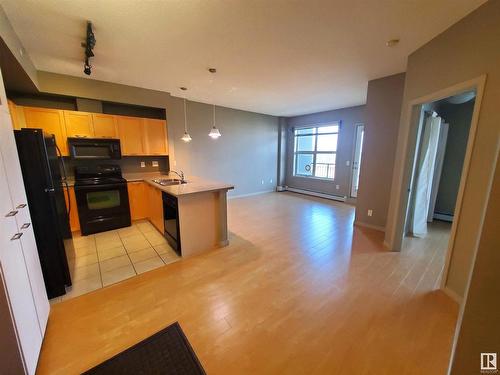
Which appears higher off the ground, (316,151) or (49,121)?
(49,121)

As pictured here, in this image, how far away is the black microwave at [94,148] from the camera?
3.41 meters

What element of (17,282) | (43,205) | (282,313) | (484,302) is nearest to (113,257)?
(43,205)

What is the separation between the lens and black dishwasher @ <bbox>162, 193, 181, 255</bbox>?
9.14 feet

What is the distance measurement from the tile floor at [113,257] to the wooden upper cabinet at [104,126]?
1.83 meters

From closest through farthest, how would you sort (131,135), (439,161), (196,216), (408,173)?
(408,173), (196,216), (439,161), (131,135)

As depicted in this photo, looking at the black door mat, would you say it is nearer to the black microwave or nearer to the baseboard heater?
the black microwave

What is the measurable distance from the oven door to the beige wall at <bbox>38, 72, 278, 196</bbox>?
1328 mm

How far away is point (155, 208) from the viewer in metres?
3.64

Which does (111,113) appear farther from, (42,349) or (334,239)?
(334,239)

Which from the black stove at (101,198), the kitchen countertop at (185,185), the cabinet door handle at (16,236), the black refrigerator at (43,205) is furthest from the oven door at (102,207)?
the cabinet door handle at (16,236)

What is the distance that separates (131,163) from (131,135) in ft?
2.14

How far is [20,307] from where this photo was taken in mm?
1236

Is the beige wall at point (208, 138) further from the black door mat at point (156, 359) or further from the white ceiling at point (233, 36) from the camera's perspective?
the black door mat at point (156, 359)

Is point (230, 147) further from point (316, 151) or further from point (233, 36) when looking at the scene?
point (233, 36)
